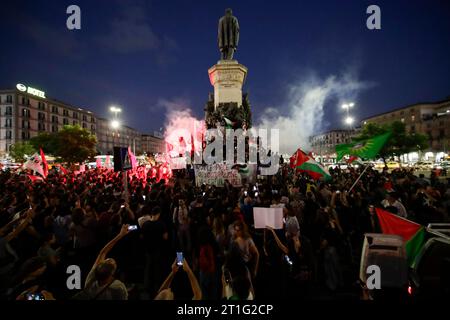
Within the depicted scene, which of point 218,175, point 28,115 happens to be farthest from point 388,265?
point 28,115

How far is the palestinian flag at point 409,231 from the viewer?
421cm

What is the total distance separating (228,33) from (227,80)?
16.6ft

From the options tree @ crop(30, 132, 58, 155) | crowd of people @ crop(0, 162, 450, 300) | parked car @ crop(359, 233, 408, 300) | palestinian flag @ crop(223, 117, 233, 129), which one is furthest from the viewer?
tree @ crop(30, 132, 58, 155)

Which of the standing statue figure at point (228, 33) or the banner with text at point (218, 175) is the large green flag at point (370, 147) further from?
the standing statue figure at point (228, 33)

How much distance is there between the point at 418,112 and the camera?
79.3 m

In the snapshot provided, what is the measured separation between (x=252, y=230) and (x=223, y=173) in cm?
678

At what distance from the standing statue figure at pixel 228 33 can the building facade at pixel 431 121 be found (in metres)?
60.9

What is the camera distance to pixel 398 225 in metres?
4.51

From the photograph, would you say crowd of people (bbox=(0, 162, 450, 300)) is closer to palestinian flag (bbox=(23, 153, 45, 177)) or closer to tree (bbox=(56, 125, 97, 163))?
palestinian flag (bbox=(23, 153, 45, 177))

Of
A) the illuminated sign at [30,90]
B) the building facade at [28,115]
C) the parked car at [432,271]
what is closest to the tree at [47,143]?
the building facade at [28,115]

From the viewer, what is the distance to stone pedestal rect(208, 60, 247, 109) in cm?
2120

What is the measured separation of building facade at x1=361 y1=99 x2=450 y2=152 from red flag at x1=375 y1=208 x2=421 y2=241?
73.5 m

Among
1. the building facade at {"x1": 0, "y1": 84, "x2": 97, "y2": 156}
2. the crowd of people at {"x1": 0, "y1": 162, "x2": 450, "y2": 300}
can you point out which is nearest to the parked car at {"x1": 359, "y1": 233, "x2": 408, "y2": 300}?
the crowd of people at {"x1": 0, "y1": 162, "x2": 450, "y2": 300}

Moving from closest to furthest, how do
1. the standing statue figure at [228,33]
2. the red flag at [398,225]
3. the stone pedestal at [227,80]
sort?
the red flag at [398,225] < the stone pedestal at [227,80] < the standing statue figure at [228,33]
